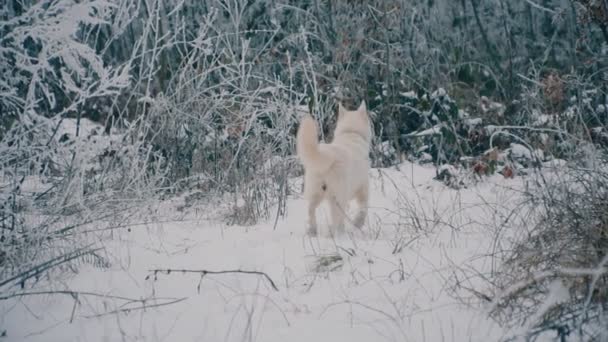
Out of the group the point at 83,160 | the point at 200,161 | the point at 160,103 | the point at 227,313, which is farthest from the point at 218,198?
the point at 227,313

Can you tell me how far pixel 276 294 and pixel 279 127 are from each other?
3155mm

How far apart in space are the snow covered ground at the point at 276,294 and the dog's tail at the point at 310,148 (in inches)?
20.2

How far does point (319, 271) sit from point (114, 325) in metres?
1.02

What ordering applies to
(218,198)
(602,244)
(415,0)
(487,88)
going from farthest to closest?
(415,0)
(487,88)
(218,198)
(602,244)

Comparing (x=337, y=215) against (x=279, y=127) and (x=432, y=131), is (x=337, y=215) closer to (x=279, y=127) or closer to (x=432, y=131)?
(x=279, y=127)

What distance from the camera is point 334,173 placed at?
11.7 ft

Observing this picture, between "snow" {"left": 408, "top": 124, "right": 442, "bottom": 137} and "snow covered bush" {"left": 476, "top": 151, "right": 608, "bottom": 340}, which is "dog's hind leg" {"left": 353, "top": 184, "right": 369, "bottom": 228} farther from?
"snow" {"left": 408, "top": 124, "right": 442, "bottom": 137}

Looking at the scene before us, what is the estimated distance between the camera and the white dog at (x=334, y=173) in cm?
325

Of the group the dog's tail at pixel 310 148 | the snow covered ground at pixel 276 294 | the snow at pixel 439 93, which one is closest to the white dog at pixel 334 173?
the dog's tail at pixel 310 148

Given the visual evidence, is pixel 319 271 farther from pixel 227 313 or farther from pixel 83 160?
pixel 83 160

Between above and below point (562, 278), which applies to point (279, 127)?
above

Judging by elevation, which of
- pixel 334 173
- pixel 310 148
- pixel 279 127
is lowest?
pixel 334 173

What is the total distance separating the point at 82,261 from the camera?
2.89 m

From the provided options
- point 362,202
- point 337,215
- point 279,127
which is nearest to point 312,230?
point 337,215
